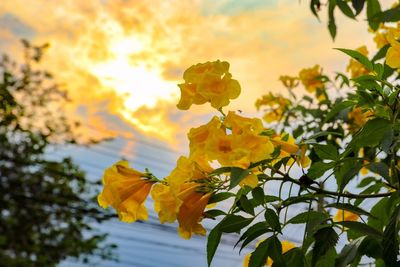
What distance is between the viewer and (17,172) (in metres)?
4.48

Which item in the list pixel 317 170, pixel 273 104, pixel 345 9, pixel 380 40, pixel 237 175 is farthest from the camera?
pixel 273 104

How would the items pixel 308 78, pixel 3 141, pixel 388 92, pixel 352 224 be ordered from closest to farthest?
pixel 352 224 → pixel 388 92 → pixel 308 78 → pixel 3 141

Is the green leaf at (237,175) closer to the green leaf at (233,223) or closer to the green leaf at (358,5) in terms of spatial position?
the green leaf at (233,223)

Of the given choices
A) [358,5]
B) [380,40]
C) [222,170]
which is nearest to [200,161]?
[222,170]

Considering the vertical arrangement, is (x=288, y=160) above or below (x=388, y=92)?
below

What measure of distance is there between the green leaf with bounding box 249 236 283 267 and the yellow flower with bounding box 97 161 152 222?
0.52 ft

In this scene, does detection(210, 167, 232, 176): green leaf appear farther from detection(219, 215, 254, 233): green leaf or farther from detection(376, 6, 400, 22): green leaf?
detection(376, 6, 400, 22): green leaf

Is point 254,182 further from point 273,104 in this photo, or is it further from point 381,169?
point 273,104

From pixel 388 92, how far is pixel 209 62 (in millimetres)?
269

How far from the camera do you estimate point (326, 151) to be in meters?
0.67

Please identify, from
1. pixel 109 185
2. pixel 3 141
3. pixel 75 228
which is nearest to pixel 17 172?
pixel 3 141

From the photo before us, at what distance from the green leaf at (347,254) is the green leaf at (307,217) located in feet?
0.18

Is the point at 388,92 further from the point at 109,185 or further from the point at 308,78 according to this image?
the point at 308,78

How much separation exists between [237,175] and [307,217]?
0.15m
